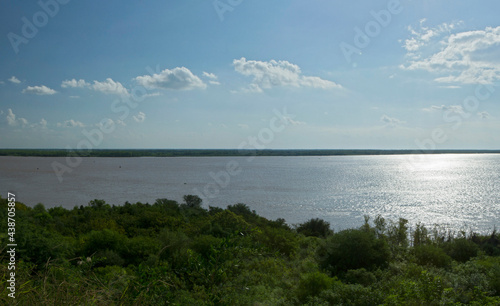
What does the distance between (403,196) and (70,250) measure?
201 ft

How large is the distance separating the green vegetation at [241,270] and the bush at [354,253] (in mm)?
32

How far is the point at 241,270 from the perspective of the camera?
307 inches

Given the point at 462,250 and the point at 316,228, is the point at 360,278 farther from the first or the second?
the point at 316,228

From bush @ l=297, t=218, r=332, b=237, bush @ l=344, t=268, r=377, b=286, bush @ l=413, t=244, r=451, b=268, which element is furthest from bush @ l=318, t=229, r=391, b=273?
bush @ l=297, t=218, r=332, b=237

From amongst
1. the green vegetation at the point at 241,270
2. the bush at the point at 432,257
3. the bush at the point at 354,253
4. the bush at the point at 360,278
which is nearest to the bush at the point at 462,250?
the green vegetation at the point at 241,270

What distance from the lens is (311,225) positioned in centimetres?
3056

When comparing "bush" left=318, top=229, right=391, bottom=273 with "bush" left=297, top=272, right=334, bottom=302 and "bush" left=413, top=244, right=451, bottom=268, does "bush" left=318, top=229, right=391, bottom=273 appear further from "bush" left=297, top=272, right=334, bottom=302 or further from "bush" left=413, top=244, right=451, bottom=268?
"bush" left=297, top=272, right=334, bottom=302

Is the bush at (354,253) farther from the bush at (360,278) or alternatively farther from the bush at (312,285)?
the bush at (312,285)

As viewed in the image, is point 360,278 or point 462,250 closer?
point 360,278

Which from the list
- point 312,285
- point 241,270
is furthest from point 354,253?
point 241,270

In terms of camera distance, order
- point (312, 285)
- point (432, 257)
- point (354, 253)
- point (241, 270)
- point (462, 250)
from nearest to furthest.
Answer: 1. point (241, 270)
2. point (312, 285)
3. point (354, 253)
4. point (432, 257)
5. point (462, 250)

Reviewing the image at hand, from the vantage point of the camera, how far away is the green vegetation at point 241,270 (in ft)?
14.0

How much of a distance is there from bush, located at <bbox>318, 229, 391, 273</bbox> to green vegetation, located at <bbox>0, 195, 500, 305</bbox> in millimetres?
32

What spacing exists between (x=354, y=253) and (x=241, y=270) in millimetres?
5030
